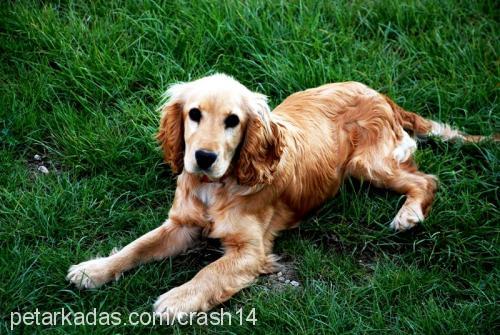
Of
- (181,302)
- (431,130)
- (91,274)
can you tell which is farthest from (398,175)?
(91,274)

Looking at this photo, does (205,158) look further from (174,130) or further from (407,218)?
(407,218)

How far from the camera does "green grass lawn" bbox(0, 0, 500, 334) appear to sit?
3797 millimetres

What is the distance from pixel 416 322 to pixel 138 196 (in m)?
1.85

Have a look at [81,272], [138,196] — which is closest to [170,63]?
[138,196]

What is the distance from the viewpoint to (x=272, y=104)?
17.0 ft

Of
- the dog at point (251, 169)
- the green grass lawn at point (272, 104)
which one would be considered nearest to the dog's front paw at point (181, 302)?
the dog at point (251, 169)

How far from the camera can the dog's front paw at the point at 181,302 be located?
364 cm

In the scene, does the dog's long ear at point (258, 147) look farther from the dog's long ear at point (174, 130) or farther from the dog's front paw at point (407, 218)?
the dog's front paw at point (407, 218)

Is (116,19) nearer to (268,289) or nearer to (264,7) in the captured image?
(264,7)

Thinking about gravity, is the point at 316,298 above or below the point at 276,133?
below

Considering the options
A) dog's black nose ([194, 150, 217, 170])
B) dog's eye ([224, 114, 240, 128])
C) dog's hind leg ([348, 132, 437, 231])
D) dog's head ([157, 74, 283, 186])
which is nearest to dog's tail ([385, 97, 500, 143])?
dog's hind leg ([348, 132, 437, 231])

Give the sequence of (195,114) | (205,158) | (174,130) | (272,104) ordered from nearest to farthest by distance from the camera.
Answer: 1. (205,158)
2. (195,114)
3. (174,130)
4. (272,104)

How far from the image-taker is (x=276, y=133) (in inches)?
158

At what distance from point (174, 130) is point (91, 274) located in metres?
0.89
